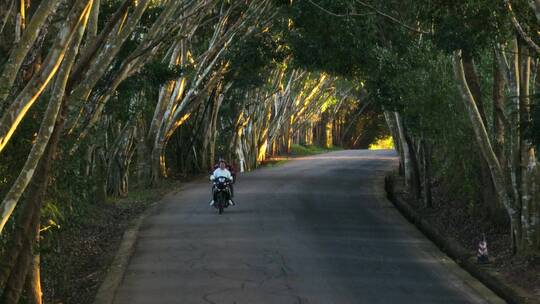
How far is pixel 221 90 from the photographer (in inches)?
1585

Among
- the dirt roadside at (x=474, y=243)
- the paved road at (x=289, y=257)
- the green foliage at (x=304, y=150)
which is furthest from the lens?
the green foliage at (x=304, y=150)

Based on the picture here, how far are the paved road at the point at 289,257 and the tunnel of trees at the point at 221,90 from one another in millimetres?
1704

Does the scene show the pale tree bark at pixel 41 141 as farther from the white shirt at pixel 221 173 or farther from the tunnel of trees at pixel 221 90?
the white shirt at pixel 221 173

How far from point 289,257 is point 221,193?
324 inches

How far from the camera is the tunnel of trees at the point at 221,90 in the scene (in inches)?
428

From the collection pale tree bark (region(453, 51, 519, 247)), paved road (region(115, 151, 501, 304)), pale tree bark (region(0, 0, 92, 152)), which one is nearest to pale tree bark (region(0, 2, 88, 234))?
pale tree bark (region(0, 0, 92, 152))

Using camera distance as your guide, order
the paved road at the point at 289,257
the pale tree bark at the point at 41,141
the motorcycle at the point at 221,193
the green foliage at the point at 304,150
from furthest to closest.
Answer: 1. the green foliage at the point at 304,150
2. the motorcycle at the point at 221,193
3. the paved road at the point at 289,257
4. the pale tree bark at the point at 41,141

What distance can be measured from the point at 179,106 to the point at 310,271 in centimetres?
2037

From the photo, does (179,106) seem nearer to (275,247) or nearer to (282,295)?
(275,247)

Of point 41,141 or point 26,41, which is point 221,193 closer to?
point 41,141

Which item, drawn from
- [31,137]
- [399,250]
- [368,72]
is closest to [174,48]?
[368,72]

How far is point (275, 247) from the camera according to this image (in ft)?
59.1

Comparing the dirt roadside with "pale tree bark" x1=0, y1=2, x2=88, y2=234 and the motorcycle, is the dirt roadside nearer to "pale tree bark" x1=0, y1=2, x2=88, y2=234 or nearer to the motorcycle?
the motorcycle

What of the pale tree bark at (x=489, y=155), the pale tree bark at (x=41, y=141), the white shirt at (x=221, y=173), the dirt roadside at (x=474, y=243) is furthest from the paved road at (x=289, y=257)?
the pale tree bark at (x=41, y=141)
